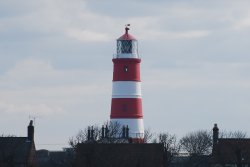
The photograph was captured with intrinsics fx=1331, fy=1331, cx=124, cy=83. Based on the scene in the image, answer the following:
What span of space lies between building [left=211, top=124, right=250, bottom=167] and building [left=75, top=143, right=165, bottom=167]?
36.4 feet

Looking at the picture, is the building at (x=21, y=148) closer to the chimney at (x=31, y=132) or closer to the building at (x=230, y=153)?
the chimney at (x=31, y=132)

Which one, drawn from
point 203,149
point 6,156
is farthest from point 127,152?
point 203,149

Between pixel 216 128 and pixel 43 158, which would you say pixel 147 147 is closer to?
pixel 216 128

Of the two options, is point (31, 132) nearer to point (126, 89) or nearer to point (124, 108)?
point (124, 108)

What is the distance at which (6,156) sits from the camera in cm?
10538

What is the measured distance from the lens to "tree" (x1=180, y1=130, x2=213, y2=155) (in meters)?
137

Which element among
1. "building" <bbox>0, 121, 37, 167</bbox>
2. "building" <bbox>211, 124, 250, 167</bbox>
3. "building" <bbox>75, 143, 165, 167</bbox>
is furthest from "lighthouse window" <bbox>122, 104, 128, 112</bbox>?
"building" <bbox>75, 143, 165, 167</bbox>

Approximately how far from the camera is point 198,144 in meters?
141

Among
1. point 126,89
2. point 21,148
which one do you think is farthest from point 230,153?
point 21,148

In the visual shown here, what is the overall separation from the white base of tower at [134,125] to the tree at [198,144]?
71.7 feet

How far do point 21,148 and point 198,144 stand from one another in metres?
35.2

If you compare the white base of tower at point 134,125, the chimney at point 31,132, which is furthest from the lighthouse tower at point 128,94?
the chimney at point 31,132

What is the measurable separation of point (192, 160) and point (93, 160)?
96.8 ft

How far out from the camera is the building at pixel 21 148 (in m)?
108
